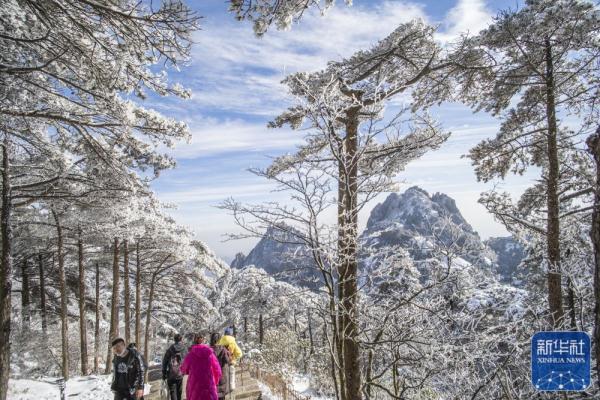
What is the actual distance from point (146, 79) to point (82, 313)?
1358cm

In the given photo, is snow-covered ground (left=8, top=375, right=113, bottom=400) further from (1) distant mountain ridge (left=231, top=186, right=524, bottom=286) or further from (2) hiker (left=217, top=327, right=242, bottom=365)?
(1) distant mountain ridge (left=231, top=186, right=524, bottom=286)

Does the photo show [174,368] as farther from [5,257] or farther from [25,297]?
[25,297]

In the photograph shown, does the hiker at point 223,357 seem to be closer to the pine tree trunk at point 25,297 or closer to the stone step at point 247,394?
the stone step at point 247,394

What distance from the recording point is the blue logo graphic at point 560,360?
3.10 metres

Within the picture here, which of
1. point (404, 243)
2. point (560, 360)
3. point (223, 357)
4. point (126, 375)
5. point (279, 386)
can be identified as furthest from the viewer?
point (279, 386)

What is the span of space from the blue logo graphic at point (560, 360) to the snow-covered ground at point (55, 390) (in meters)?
10.9

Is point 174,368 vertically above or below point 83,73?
below

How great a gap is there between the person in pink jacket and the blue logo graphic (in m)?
4.39

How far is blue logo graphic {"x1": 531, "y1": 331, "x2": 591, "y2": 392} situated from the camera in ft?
10.2

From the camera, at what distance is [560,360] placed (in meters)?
3.18

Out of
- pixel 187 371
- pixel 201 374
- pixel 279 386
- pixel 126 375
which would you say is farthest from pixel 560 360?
pixel 279 386

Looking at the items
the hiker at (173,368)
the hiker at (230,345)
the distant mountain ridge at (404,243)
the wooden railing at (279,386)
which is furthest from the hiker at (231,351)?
the wooden railing at (279,386)

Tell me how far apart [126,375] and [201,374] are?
106 cm

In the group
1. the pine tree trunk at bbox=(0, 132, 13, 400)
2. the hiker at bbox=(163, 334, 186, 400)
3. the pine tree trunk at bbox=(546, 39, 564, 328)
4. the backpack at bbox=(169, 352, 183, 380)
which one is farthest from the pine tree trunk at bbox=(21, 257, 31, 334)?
the pine tree trunk at bbox=(546, 39, 564, 328)
